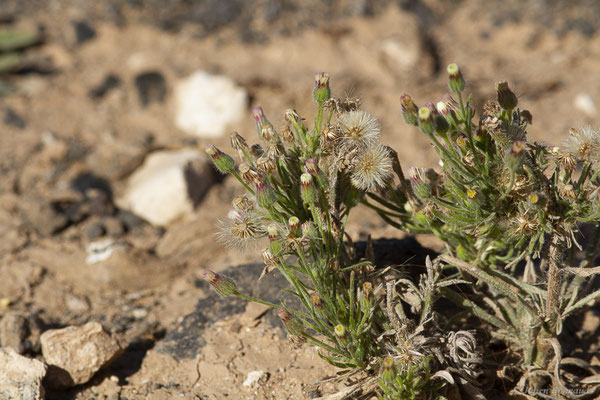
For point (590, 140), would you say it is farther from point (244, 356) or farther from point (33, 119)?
point (33, 119)

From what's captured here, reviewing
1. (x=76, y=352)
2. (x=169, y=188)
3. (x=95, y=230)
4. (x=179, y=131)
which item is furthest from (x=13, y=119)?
(x=76, y=352)

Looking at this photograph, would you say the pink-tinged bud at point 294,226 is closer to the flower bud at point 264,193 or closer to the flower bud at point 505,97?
the flower bud at point 264,193

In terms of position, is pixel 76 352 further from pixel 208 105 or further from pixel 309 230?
pixel 208 105

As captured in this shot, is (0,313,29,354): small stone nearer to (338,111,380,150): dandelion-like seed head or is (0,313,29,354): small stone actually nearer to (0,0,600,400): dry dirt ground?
(0,0,600,400): dry dirt ground

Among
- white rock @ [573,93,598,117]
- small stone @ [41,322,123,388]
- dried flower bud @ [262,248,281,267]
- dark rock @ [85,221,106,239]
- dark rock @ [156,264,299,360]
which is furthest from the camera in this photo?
white rock @ [573,93,598,117]

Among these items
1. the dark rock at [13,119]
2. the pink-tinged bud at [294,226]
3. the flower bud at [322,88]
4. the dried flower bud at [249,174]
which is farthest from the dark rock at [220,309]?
the dark rock at [13,119]

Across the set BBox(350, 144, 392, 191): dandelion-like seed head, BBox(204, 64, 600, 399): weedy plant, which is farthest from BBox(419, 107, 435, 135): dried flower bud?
BBox(350, 144, 392, 191): dandelion-like seed head
